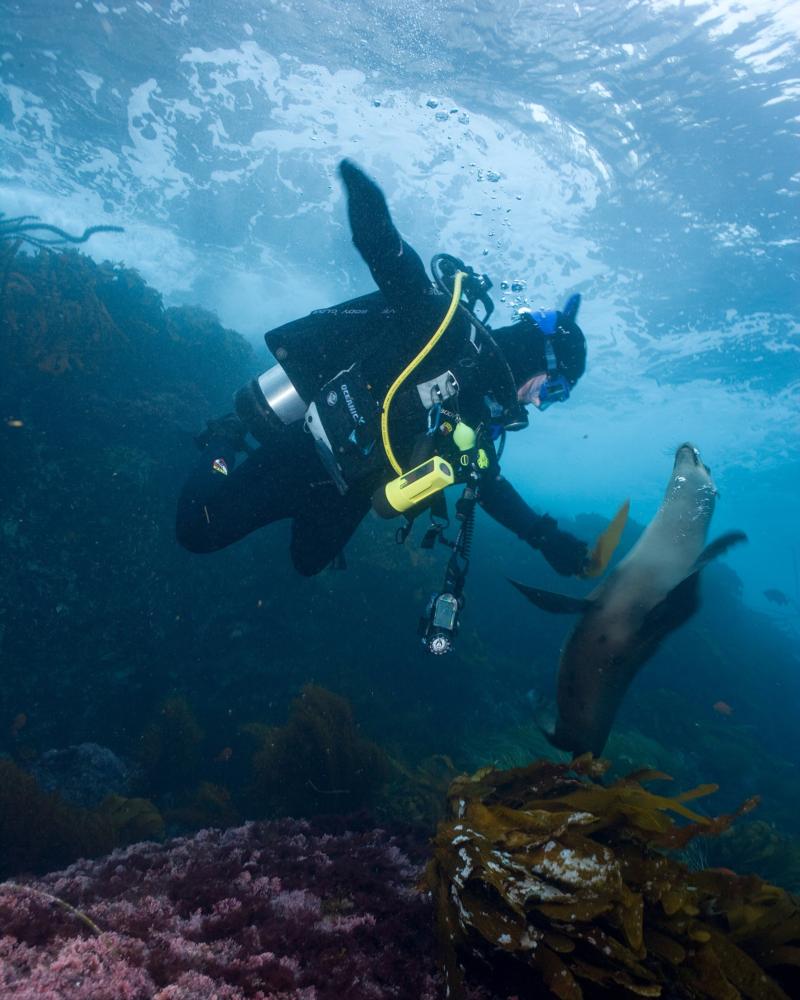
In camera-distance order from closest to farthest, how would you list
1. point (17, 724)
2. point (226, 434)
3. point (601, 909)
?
point (601, 909), point (226, 434), point (17, 724)

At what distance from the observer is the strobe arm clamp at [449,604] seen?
10.5 ft

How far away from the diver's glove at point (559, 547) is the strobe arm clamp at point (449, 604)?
3.87ft

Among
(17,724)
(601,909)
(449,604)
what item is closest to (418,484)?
(449,604)

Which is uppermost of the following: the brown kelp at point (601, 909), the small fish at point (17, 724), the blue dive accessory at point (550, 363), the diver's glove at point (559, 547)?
the blue dive accessory at point (550, 363)

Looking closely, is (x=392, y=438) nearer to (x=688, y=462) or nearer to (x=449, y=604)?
(x=449, y=604)

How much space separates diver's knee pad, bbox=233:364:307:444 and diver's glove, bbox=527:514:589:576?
2.47m

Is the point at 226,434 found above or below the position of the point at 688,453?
below

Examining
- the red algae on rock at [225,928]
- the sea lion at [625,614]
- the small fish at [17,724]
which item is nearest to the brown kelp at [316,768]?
the red algae on rock at [225,928]

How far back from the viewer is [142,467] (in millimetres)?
8172

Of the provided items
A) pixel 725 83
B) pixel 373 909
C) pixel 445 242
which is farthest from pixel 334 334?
pixel 445 242

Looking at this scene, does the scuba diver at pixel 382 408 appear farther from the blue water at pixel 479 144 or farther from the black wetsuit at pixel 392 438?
the blue water at pixel 479 144

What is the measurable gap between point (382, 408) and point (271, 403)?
3.98 ft

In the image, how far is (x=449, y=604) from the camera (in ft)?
10.8

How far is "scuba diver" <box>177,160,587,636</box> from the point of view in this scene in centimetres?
332
